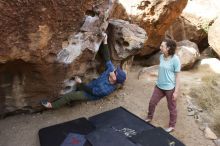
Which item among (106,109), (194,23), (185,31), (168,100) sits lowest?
(106,109)

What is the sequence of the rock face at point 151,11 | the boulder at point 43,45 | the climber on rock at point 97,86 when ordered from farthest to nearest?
the rock face at point 151,11
the climber on rock at point 97,86
the boulder at point 43,45

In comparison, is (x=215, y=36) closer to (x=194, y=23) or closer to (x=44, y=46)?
(x=194, y=23)

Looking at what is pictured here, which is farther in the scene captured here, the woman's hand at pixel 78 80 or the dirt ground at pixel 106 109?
the woman's hand at pixel 78 80

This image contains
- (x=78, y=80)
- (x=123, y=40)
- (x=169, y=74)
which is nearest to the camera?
(x=169, y=74)

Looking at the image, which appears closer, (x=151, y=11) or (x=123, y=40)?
(x=123, y=40)

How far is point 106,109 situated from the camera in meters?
5.38

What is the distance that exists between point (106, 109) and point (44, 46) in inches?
62.5

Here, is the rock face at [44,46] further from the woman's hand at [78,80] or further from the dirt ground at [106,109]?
the dirt ground at [106,109]

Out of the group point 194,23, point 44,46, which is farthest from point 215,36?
point 44,46

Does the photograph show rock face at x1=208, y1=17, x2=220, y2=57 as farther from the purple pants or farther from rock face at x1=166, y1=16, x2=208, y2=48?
the purple pants

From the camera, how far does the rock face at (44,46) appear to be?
13.3 feet

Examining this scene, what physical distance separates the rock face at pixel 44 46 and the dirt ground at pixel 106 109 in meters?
0.25

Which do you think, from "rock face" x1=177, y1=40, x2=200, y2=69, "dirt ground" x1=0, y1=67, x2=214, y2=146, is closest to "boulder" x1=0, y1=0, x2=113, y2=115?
"dirt ground" x1=0, y1=67, x2=214, y2=146

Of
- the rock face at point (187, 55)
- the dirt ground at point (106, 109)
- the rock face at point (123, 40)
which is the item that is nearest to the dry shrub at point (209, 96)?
the dirt ground at point (106, 109)
